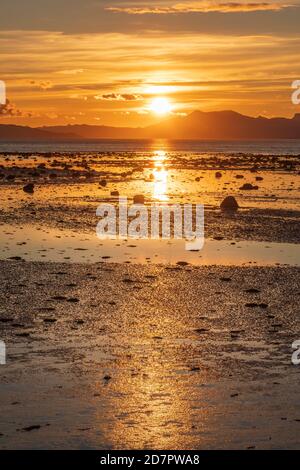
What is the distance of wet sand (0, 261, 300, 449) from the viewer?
7887mm

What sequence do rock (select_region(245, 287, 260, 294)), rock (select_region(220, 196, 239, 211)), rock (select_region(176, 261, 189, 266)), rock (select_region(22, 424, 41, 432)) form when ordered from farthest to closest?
rock (select_region(220, 196, 239, 211)), rock (select_region(176, 261, 189, 266)), rock (select_region(245, 287, 260, 294)), rock (select_region(22, 424, 41, 432))

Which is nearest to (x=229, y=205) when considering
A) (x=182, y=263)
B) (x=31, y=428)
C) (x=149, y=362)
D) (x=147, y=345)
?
(x=182, y=263)

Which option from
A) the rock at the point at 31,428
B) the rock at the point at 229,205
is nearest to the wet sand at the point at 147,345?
the rock at the point at 31,428

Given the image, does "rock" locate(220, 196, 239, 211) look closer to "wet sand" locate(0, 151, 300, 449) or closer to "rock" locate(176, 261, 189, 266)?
"wet sand" locate(0, 151, 300, 449)

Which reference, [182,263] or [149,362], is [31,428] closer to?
[149,362]

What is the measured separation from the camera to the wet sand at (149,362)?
7.89m

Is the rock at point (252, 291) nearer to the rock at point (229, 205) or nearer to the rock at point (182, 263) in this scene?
the rock at point (182, 263)

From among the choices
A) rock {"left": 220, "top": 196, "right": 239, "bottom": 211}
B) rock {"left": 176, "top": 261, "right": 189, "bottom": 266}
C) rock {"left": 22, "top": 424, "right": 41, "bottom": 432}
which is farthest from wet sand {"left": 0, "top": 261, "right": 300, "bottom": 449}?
rock {"left": 220, "top": 196, "right": 239, "bottom": 211}

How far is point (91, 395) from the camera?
8.88 m

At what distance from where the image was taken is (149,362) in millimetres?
10078

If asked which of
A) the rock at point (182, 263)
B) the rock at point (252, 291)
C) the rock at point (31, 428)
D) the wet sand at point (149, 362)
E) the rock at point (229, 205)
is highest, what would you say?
the rock at point (229, 205)

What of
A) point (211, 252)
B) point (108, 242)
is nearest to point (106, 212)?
point (108, 242)

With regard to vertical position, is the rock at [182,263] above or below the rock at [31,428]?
above

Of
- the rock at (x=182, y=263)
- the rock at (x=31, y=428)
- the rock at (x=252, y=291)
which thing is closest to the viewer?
the rock at (x=31, y=428)
